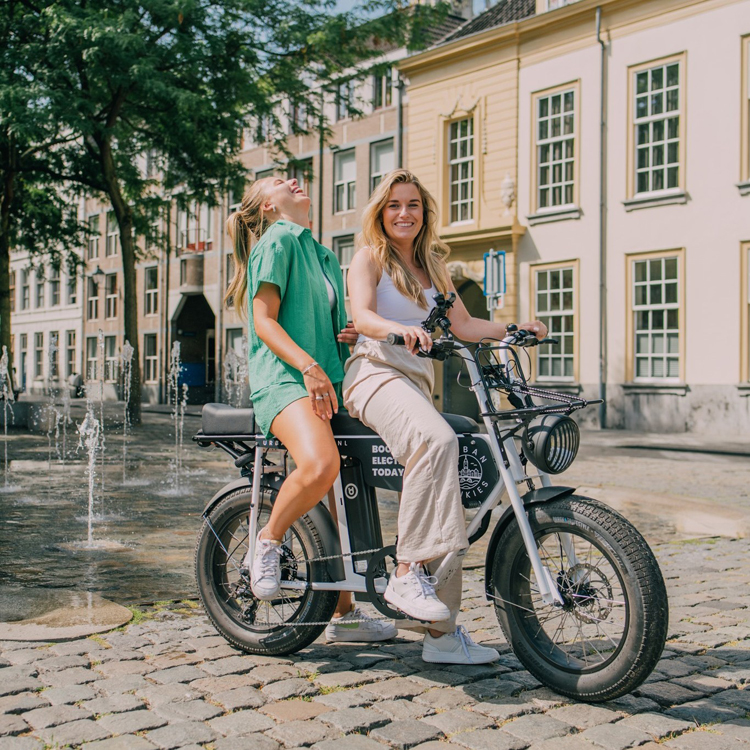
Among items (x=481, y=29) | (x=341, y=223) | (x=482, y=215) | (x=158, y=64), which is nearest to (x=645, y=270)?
(x=482, y=215)

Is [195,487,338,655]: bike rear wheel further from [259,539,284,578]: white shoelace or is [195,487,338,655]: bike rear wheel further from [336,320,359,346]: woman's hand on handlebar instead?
[336,320,359,346]: woman's hand on handlebar

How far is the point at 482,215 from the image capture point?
24.8 metres

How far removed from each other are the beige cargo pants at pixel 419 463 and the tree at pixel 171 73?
1399cm

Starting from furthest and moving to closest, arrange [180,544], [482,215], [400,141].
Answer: [400,141] → [482,215] → [180,544]

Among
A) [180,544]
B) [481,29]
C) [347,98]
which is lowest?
[180,544]

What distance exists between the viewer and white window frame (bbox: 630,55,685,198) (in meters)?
20.7

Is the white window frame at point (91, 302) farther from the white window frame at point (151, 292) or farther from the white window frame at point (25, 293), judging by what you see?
the white window frame at point (25, 293)

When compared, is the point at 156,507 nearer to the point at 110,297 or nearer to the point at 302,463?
the point at 302,463

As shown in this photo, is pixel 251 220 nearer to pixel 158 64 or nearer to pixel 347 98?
pixel 158 64

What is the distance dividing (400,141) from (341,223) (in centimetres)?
434

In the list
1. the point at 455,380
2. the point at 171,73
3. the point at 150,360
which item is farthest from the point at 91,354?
the point at 171,73

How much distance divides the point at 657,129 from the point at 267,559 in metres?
19.5

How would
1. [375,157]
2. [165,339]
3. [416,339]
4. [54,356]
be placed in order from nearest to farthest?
[416,339] < [375,157] < [165,339] < [54,356]

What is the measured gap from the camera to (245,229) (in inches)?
164
